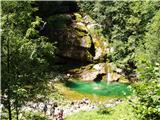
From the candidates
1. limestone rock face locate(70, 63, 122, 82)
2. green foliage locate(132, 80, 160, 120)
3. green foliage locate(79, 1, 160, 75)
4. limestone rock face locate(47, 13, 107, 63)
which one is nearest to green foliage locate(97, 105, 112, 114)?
green foliage locate(79, 1, 160, 75)

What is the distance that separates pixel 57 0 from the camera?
197ft

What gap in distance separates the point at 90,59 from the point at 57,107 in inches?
784

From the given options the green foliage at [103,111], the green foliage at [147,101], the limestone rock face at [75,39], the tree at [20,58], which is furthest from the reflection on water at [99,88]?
the green foliage at [147,101]

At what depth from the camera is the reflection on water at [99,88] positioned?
155 feet

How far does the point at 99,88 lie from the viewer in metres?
49.3

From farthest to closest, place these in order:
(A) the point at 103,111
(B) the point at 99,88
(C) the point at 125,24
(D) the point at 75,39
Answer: (D) the point at 75,39 < (C) the point at 125,24 < (B) the point at 99,88 < (A) the point at 103,111

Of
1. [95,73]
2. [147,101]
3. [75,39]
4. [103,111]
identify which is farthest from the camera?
[75,39]

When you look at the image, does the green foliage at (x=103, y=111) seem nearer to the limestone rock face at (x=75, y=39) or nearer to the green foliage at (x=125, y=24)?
the green foliage at (x=125, y=24)

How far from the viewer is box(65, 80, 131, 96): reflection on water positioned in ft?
155

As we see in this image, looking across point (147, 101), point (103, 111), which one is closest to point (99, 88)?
point (103, 111)

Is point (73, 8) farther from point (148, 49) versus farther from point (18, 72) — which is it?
point (18, 72)

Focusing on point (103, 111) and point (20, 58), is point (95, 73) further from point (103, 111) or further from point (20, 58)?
point (20, 58)

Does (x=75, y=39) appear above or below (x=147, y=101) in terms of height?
above

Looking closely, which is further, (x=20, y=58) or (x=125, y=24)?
(x=125, y=24)
